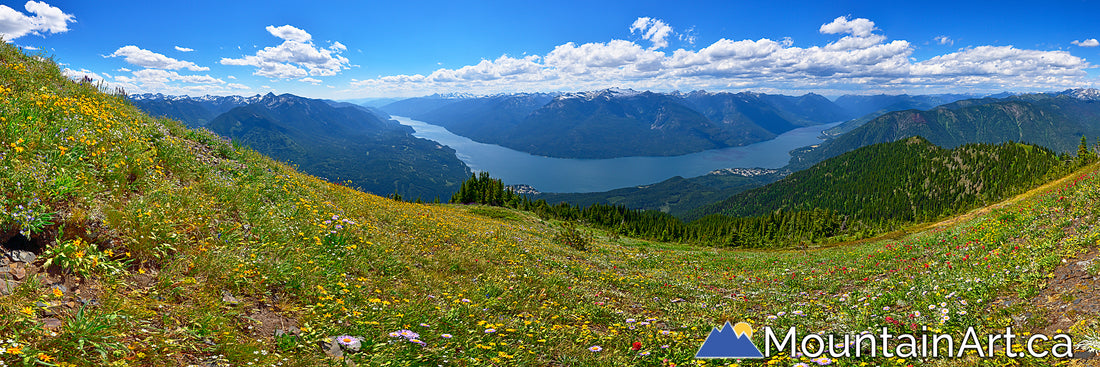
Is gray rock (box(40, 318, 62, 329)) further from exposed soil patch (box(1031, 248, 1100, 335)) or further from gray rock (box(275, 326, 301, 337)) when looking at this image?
exposed soil patch (box(1031, 248, 1100, 335))

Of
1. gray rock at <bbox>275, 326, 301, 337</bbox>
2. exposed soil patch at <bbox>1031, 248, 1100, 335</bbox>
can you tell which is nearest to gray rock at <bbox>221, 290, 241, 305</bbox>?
gray rock at <bbox>275, 326, 301, 337</bbox>

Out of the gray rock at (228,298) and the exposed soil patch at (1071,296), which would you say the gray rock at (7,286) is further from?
the exposed soil patch at (1071,296)

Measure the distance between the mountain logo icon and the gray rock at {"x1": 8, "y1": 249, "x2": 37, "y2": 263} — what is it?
924cm

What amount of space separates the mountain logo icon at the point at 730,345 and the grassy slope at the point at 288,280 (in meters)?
0.51

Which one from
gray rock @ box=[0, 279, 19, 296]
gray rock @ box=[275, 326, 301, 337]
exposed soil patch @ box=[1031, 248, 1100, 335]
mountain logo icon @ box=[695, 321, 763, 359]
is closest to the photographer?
gray rock @ box=[0, 279, 19, 296]

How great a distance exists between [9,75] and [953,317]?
22.6 m

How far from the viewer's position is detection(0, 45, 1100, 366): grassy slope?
Result: 5.04m

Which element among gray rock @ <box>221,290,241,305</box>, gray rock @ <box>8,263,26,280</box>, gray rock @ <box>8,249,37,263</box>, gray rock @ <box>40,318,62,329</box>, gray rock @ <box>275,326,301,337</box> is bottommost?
gray rock @ <box>275,326,301,337</box>

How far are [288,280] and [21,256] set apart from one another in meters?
2.92

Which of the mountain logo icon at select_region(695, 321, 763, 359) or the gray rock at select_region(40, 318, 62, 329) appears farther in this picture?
the mountain logo icon at select_region(695, 321, 763, 359)

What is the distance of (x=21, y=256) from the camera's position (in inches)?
200

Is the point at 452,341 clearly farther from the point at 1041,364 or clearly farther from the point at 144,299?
the point at 1041,364

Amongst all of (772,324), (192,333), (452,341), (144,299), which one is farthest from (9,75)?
(772,324)

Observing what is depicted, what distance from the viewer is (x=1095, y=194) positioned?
12023mm
